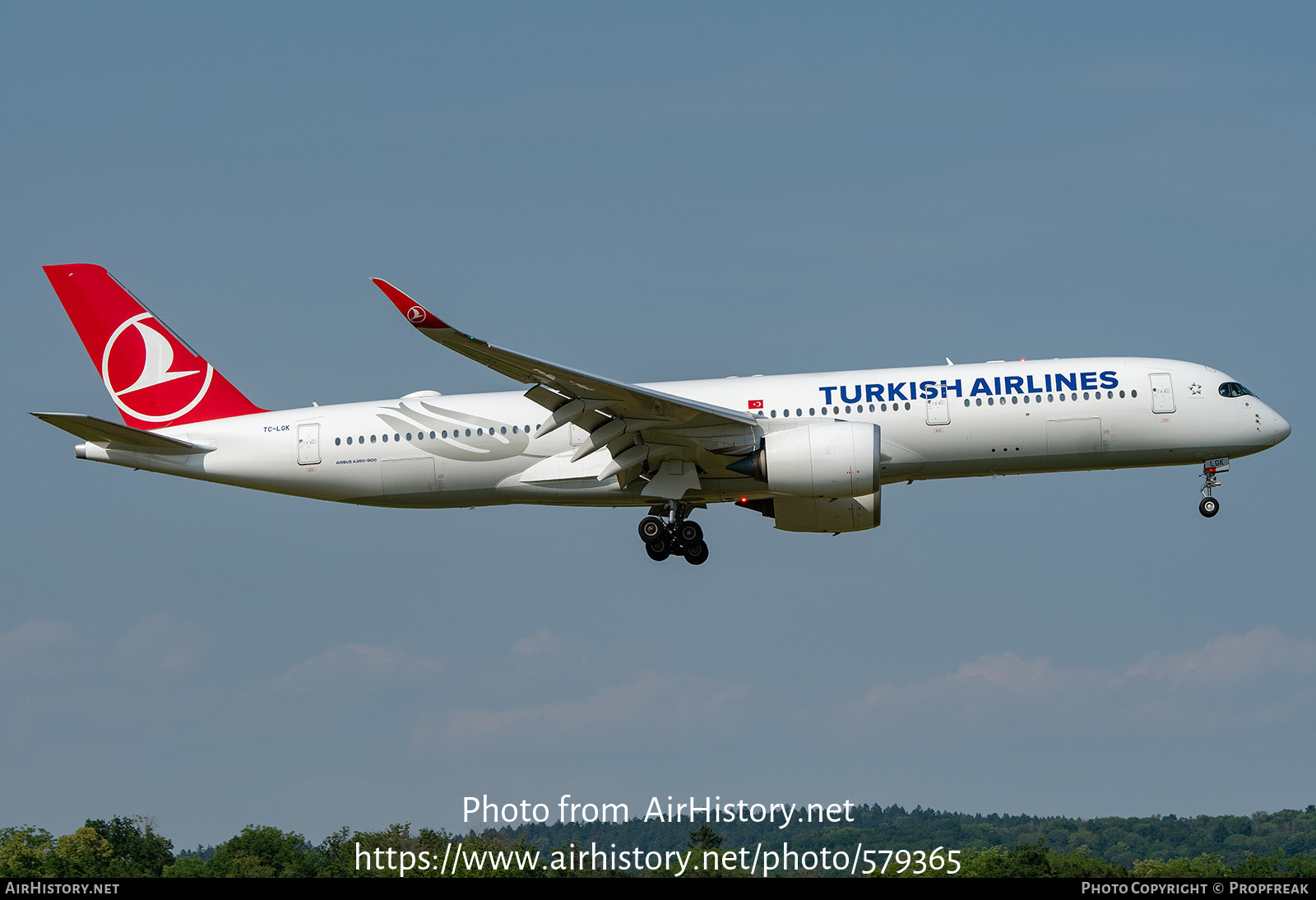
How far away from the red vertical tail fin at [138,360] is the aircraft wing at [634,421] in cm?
1007

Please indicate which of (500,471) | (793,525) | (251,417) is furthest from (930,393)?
(251,417)

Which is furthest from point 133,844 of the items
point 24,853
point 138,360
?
point 138,360

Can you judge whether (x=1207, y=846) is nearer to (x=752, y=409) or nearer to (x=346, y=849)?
(x=346, y=849)

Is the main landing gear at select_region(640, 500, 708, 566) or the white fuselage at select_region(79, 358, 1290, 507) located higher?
the white fuselage at select_region(79, 358, 1290, 507)

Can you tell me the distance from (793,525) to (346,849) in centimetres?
3557

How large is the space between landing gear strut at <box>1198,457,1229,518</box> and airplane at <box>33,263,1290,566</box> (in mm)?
46

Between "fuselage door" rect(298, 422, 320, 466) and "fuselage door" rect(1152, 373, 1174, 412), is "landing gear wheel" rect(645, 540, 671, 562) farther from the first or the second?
"fuselage door" rect(1152, 373, 1174, 412)

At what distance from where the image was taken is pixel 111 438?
1439 inches

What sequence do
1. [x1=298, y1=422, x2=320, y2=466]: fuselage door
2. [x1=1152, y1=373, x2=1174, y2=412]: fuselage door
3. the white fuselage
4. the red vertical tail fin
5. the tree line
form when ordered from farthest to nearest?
the tree line
the red vertical tail fin
[x1=298, y1=422, x2=320, y2=466]: fuselage door
[x1=1152, y1=373, x2=1174, y2=412]: fuselage door
the white fuselage

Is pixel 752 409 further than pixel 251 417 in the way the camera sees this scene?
No

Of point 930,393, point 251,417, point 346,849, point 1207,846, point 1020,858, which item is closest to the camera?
point 930,393

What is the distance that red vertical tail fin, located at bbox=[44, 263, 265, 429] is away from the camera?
3912cm

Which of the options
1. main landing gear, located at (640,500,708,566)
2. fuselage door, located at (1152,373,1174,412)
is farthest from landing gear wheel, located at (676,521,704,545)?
fuselage door, located at (1152,373,1174,412)
